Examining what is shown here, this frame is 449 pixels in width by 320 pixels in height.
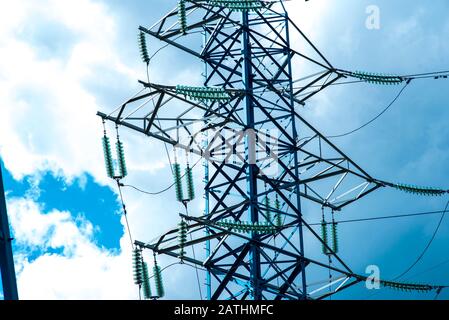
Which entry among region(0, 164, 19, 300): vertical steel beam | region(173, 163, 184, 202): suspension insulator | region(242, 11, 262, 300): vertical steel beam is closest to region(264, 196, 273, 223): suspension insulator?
region(242, 11, 262, 300): vertical steel beam

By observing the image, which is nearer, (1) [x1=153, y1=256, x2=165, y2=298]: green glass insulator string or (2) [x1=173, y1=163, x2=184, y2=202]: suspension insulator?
(1) [x1=153, y1=256, x2=165, y2=298]: green glass insulator string

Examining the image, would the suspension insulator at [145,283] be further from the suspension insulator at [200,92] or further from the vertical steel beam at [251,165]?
the suspension insulator at [200,92]

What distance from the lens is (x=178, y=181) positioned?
3042 cm

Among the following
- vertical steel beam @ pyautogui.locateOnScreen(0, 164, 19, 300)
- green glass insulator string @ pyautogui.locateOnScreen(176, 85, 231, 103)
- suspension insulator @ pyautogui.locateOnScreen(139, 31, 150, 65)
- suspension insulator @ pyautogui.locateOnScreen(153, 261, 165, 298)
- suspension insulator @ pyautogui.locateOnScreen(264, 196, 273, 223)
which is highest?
suspension insulator @ pyautogui.locateOnScreen(139, 31, 150, 65)

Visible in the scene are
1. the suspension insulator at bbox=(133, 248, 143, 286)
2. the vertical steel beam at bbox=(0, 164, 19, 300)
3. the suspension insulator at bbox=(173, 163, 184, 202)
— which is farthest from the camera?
the suspension insulator at bbox=(173, 163, 184, 202)

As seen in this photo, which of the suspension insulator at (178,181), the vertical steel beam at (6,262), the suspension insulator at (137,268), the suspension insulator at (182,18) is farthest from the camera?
the suspension insulator at (182,18)

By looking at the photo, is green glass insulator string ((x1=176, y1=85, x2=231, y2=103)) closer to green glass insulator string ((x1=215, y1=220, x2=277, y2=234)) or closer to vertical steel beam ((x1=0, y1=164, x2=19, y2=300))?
green glass insulator string ((x1=215, y1=220, x2=277, y2=234))

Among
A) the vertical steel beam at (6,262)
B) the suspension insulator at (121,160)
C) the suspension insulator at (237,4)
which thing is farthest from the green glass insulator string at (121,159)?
the vertical steel beam at (6,262)

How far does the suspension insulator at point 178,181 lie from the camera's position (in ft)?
99.0

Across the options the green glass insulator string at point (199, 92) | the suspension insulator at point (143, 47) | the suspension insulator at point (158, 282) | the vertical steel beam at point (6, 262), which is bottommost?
the vertical steel beam at point (6, 262)

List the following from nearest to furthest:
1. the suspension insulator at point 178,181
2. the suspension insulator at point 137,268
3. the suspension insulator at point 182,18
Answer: the suspension insulator at point 137,268 → the suspension insulator at point 178,181 → the suspension insulator at point 182,18

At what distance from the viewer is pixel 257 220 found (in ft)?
99.8

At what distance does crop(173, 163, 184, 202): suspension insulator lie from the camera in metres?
30.2
